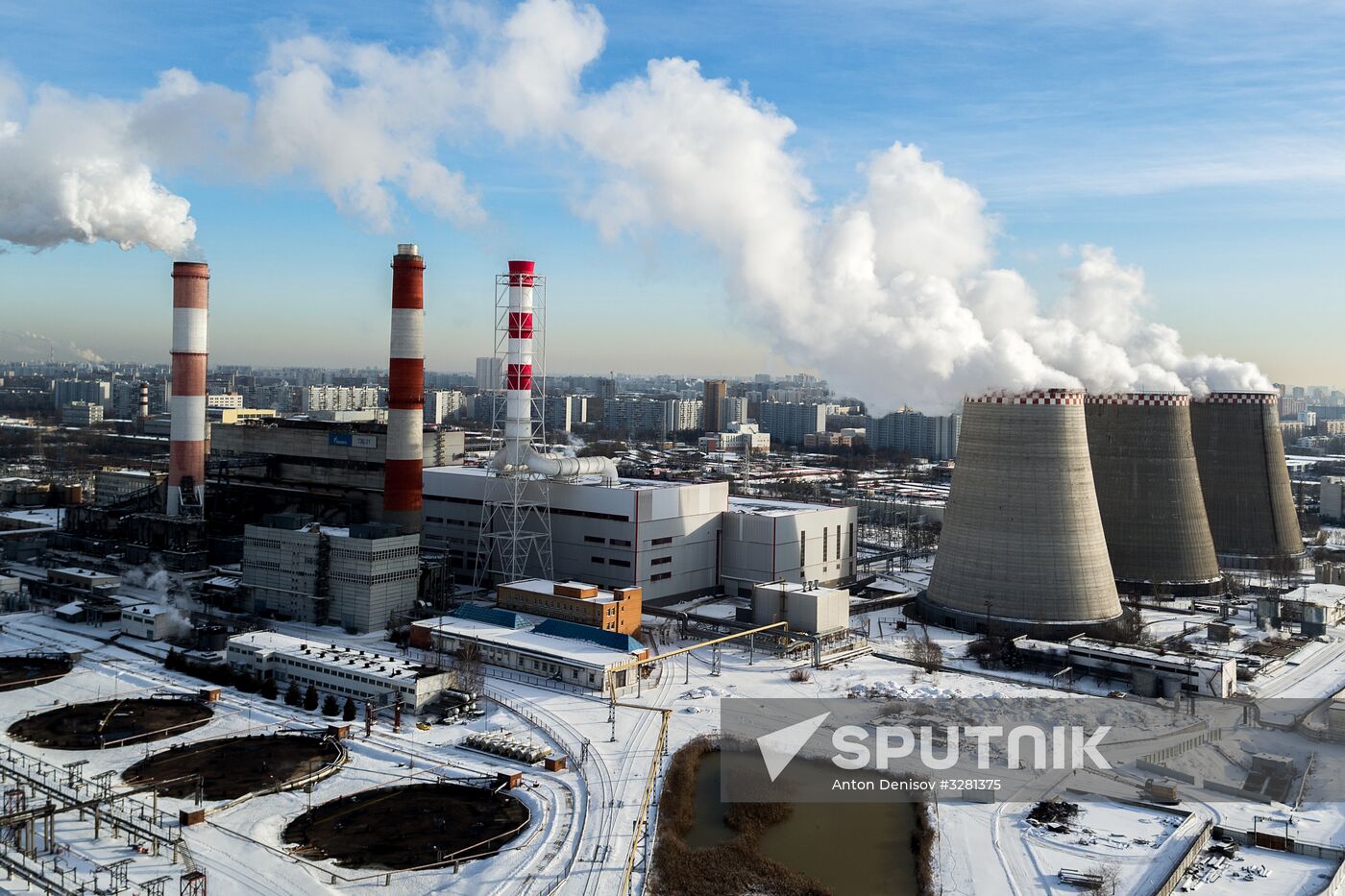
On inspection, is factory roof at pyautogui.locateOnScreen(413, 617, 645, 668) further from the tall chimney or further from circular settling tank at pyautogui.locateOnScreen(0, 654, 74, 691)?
circular settling tank at pyautogui.locateOnScreen(0, 654, 74, 691)

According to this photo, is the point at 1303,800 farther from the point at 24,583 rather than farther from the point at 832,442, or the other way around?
the point at 832,442

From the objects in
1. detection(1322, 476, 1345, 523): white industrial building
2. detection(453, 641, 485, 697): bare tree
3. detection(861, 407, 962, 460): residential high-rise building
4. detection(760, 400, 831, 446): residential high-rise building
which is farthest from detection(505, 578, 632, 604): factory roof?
detection(760, 400, 831, 446): residential high-rise building

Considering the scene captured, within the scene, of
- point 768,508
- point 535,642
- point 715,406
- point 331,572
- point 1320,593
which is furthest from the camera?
point 715,406

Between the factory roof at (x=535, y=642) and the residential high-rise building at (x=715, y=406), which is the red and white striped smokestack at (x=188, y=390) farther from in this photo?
the residential high-rise building at (x=715, y=406)

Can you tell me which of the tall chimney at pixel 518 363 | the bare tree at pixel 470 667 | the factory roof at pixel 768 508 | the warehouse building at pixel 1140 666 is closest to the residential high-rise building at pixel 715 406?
the factory roof at pixel 768 508

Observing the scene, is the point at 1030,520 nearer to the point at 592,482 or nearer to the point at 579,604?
the point at 579,604

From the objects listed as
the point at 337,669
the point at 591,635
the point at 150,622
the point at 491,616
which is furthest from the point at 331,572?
the point at 591,635
